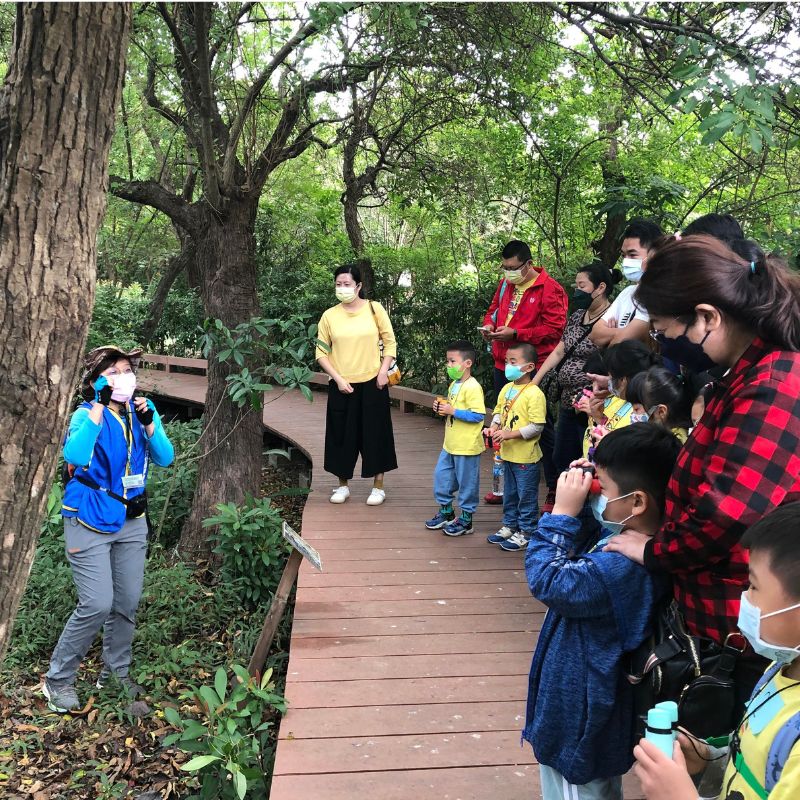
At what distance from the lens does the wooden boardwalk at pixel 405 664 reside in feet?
9.78

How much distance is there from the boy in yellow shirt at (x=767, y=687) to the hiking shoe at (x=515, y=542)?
12.3 ft

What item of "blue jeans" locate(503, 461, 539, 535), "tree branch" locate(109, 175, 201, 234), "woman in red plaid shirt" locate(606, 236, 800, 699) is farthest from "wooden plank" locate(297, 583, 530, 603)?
"tree branch" locate(109, 175, 201, 234)

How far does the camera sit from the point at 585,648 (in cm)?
212

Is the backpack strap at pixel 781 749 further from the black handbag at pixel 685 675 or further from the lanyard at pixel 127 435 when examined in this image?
the lanyard at pixel 127 435

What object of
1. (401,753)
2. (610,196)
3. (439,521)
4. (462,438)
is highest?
(610,196)

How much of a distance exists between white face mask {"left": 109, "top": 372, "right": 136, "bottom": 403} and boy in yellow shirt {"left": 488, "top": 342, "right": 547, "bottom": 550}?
2249mm

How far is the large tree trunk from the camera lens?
2092mm

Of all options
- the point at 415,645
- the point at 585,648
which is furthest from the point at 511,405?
the point at 585,648

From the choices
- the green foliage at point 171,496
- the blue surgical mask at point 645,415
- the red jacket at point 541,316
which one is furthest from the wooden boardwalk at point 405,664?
the green foliage at point 171,496

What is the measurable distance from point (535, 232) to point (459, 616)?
8039 mm

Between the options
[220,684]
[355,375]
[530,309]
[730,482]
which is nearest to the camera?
[730,482]

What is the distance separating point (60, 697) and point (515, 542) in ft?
9.67

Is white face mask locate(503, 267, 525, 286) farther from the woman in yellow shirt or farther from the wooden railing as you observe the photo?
the wooden railing

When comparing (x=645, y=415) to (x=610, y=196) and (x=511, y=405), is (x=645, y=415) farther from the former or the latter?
(x=610, y=196)
